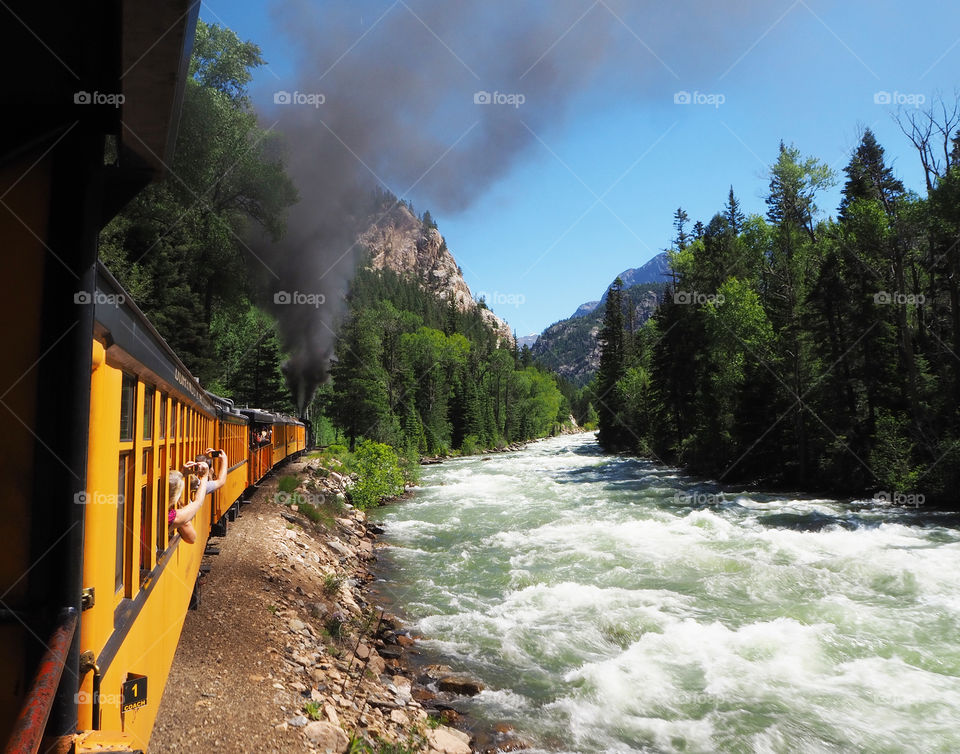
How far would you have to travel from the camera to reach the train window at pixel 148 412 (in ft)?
11.3

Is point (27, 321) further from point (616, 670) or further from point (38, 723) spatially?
point (616, 670)

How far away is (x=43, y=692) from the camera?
5.35 ft

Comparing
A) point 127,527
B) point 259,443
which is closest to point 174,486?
point 127,527

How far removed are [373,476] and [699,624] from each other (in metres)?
15.4

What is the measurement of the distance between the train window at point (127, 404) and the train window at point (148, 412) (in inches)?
13.2

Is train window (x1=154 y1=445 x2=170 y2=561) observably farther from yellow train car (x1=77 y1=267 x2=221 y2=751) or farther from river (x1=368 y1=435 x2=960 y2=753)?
river (x1=368 y1=435 x2=960 y2=753)

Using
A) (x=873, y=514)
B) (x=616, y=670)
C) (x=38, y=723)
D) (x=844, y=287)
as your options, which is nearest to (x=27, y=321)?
(x=38, y=723)

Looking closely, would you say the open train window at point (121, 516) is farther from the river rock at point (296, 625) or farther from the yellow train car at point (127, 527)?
the river rock at point (296, 625)

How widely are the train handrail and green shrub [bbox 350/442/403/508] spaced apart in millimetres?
20120

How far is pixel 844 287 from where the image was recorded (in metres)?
27.0

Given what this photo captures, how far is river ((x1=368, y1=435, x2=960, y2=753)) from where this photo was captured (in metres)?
6.59

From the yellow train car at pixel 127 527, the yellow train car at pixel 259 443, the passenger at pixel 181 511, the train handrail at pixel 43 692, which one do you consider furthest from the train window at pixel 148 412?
the yellow train car at pixel 259 443

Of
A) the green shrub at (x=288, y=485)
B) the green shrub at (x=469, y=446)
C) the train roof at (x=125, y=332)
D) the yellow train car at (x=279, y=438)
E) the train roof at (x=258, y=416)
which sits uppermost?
the train roof at (x=125, y=332)

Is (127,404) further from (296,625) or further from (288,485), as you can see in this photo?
(288,485)
